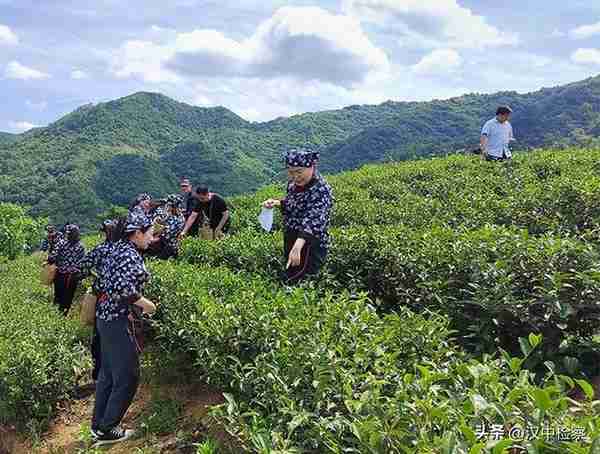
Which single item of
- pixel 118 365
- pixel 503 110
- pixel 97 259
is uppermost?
pixel 503 110

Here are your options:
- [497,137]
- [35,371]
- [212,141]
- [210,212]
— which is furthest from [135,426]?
[212,141]

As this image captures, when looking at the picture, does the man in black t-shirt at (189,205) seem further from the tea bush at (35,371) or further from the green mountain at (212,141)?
the green mountain at (212,141)

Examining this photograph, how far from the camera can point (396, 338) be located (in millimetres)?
3270

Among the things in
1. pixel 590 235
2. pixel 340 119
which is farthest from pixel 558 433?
pixel 340 119

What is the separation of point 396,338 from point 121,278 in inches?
85.5

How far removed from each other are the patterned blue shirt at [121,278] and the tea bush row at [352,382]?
513mm

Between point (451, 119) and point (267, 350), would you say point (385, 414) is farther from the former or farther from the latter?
point (451, 119)

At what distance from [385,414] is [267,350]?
4.45 ft

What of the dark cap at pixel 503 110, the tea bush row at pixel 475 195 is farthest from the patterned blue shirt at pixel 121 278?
→ the dark cap at pixel 503 110

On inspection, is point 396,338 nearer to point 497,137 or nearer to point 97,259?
point 97,259

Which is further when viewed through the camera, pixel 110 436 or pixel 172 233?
pixel 172 233

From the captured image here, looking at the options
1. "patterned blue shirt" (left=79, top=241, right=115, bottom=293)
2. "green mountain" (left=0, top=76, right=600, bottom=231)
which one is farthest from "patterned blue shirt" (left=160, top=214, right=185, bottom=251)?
"green mountain" (left=0, top=76, right=600, bottom=231)

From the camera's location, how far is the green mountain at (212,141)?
266 feet

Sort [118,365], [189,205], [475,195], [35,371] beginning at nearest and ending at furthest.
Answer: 1. [118,365]
2. [35,371]
3. [475,195]
4. [189,205]
